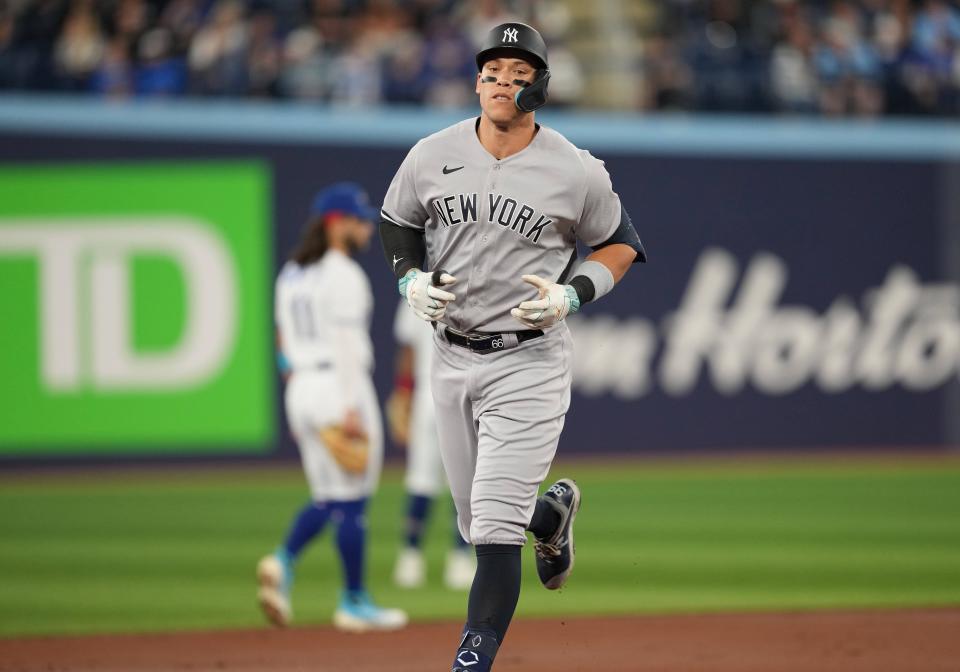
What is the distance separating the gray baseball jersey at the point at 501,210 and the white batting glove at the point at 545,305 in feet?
0.57

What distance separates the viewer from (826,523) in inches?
488

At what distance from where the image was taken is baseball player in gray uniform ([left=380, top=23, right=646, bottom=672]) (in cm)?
529

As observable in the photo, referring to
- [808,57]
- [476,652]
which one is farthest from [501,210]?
[808,57]

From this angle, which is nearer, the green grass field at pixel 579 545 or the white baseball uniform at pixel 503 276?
the white baseball uniform at pixel 503 276

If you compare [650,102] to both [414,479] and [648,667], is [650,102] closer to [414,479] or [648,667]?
[414,479]

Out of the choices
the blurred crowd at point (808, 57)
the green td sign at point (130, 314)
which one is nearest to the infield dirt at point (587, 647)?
the green td sign at point (130, 314)

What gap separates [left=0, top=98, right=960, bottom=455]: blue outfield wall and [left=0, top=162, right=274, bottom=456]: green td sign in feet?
4.19

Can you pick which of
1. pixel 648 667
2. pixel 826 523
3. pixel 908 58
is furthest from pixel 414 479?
pixel 908 58

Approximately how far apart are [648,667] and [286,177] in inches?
425

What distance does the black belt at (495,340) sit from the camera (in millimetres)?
5461

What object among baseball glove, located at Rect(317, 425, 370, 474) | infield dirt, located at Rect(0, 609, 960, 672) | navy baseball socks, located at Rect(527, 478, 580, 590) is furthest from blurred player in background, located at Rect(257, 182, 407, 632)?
navy baseball socks, located at Rect(527, 478, 580, 590)

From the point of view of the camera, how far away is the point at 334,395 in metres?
8.19

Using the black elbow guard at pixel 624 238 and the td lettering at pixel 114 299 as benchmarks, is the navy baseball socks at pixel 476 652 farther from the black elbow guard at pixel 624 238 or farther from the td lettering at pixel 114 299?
the td lettering at pixel 114 299

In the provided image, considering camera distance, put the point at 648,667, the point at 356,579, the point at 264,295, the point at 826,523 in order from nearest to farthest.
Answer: the point at 648,667 → the point at 356,579 → the point at 826,523 → the point at 264,295
